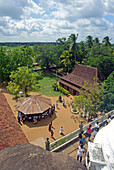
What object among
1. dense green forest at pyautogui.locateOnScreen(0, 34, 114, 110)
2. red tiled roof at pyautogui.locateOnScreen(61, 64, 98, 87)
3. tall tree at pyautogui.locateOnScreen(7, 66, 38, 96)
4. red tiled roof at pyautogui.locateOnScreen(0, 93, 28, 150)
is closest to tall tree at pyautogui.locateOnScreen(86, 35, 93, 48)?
dense green forest at pyautogui.locateOnScreen(0, 34, 114, 110)

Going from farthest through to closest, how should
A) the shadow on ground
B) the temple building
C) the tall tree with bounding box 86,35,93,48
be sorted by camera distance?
the tall tree with bounding box 86,35,93,48, the temple building, the shadow on ground

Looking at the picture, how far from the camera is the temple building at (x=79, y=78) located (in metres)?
23.0

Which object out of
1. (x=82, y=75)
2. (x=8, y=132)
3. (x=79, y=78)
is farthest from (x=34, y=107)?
(x=82, y=75)

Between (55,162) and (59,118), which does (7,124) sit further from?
(59,118)

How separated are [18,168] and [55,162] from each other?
0.77 meters

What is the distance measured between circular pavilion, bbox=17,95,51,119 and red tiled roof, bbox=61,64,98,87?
9.51 meters

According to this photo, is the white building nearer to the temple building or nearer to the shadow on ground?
the shadow on ground

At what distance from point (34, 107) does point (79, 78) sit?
12.8 metres

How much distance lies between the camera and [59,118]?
17203 mm

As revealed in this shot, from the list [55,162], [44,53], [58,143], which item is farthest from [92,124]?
[44,53]

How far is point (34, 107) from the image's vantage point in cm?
1642

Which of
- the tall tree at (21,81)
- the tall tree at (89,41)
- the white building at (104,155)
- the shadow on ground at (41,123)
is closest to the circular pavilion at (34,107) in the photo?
the shadow on ground at (41,123)

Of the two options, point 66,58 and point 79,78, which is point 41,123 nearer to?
point 79,78

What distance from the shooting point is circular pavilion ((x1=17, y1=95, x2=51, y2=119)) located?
52.1 feet
